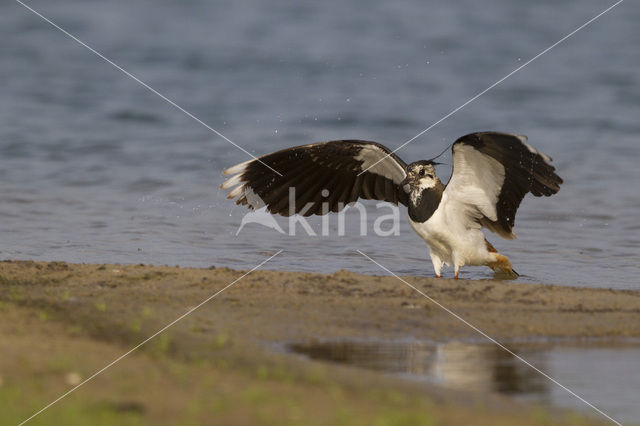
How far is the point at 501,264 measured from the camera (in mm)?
8055

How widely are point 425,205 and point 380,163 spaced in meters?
0.73

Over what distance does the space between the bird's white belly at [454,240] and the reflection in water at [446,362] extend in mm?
2421

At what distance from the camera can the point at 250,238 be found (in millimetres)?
9836

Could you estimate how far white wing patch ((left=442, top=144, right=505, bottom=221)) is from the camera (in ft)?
24.4

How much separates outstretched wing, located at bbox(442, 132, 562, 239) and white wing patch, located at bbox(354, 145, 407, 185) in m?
0.63

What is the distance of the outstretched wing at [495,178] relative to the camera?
7.19 metres

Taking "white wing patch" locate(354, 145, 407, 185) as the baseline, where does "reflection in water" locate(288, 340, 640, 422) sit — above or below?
below

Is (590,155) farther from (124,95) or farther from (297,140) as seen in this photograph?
(124,95)

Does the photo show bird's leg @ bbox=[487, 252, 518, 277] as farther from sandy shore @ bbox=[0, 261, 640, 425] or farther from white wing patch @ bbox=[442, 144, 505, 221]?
sandy shore @ bbox=[0, 261, 640, 425]

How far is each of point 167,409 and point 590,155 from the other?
1048cm
